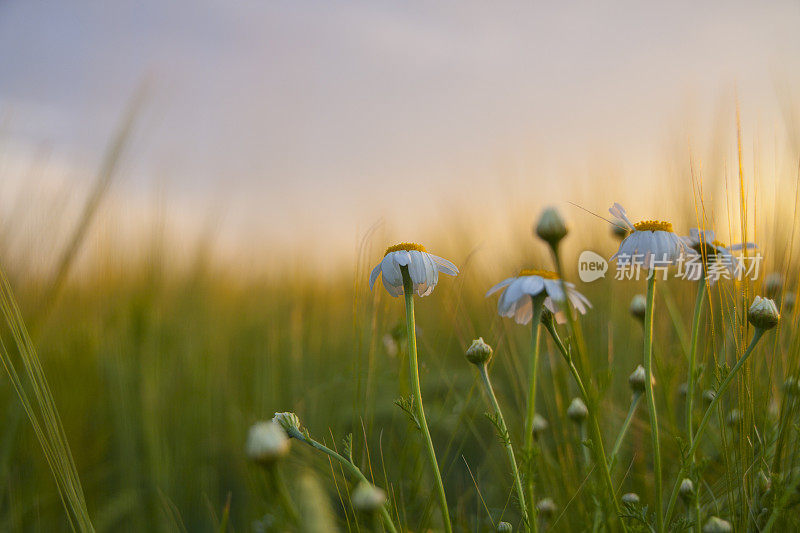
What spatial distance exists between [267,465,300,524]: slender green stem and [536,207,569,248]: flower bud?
0.89 feet

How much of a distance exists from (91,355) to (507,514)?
0.94 m

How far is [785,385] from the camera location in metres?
0.69

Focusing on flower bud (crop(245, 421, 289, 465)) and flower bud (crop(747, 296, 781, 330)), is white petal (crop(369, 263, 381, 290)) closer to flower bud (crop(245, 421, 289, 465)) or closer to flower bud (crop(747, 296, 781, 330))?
flower bud (crop(245, 421, 289, 465))

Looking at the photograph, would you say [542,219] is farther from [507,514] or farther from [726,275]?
[507,514]

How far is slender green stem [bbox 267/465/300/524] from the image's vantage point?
370 millimetres

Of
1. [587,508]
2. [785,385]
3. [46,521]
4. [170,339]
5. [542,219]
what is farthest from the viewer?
[170,339]

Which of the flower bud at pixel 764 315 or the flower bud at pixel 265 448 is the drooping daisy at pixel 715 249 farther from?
the flower bud at pixel 265 448

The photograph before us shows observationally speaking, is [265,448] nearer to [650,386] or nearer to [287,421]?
[287,421]

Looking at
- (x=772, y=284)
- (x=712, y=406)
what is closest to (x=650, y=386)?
(x=712, y=406)

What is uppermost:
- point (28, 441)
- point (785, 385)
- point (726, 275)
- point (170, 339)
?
point (726, 275)

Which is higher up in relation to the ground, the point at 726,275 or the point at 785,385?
the point at 726,275

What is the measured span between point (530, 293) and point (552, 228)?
0.34ft

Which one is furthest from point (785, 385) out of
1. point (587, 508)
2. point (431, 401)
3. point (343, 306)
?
point (343, 306)

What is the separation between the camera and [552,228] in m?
0.47
